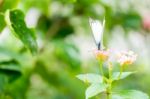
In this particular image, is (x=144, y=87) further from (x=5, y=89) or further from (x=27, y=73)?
(x=5, y=89)

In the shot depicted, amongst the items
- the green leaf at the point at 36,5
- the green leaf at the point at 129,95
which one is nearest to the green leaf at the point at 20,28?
the green leaf at the point at 129,95

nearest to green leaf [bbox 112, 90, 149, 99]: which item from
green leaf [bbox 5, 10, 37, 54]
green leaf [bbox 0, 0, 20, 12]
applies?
green leaf [bbox 5, 10, 37, 54]

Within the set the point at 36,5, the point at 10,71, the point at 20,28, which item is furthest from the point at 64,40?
the point at 20,28

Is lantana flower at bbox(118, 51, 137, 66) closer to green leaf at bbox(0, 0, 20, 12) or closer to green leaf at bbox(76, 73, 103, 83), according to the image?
green leaf at bbox(76, 73, 103, 83)

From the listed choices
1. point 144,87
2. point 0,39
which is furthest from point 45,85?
point 144,87

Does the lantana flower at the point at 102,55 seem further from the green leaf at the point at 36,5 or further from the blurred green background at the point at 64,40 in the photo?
the green leaf at the point at 36,5

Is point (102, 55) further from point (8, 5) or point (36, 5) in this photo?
point (36, 5)
